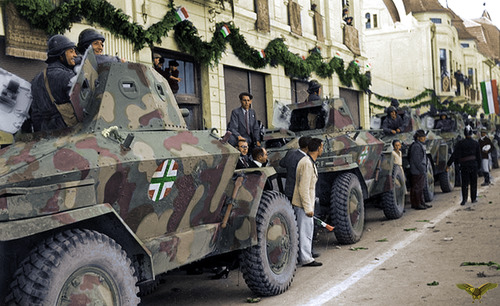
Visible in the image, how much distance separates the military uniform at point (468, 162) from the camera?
523 inches

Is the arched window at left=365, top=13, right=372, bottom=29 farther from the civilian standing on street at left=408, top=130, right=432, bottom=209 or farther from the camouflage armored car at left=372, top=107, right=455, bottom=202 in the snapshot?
the civilian standing on street at left=408, top=130, right=432, bottom=209

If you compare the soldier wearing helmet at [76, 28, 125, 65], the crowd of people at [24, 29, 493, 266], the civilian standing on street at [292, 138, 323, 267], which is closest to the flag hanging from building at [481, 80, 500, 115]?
the crowd of people at [24, 29, 493, 266]

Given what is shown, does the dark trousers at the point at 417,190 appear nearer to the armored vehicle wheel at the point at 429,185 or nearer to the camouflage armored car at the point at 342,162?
the armored vehicle wheel at the point at 429,185

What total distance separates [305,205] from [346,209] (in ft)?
4.61

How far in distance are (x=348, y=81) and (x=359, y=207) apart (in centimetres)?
1526

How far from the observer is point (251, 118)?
388 inches

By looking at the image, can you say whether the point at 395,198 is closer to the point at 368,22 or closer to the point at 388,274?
the point at 388,274

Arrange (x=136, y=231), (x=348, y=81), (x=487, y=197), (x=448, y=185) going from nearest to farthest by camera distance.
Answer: (x=136, y=231)
(x=487, y=197)
(x=448, y=185)
(x=348, y=81)

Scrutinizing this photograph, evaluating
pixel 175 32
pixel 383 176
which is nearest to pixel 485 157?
pixel 383 176

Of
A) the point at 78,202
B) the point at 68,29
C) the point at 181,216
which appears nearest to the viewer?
the point at 78,202

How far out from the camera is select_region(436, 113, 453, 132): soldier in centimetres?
1891

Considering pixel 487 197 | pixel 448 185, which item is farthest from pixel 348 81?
pixel 487 197

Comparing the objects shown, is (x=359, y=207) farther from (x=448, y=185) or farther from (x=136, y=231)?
(x=448, y=185)

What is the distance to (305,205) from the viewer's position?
7461 millimetres
